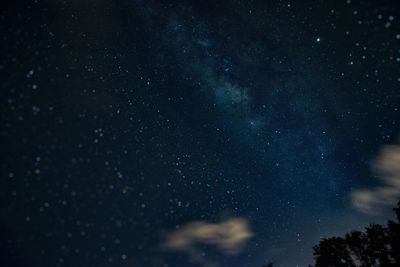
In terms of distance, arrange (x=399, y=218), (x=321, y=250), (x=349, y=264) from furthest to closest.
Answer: (x=321, y=250) → (x=349, y=264) → (x=399, y=218)

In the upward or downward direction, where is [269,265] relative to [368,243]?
upward

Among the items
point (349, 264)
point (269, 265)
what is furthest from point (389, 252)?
point (269, 265)

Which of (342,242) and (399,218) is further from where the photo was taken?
(342,242)

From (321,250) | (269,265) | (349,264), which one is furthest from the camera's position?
(269,265)

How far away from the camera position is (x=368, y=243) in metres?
29.7

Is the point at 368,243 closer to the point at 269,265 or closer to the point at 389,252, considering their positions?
the point at 389,252

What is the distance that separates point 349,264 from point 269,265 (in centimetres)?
1541

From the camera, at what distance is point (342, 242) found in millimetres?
31641

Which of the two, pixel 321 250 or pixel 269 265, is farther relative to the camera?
pixel 269 265

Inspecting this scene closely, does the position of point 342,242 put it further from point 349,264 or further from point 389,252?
point 389,252

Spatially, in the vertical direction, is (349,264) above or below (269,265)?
below

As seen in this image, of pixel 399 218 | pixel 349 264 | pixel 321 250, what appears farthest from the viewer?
pixel 321 250

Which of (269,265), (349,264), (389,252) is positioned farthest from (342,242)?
(269,265)

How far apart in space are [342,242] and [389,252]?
4474 millimetres
